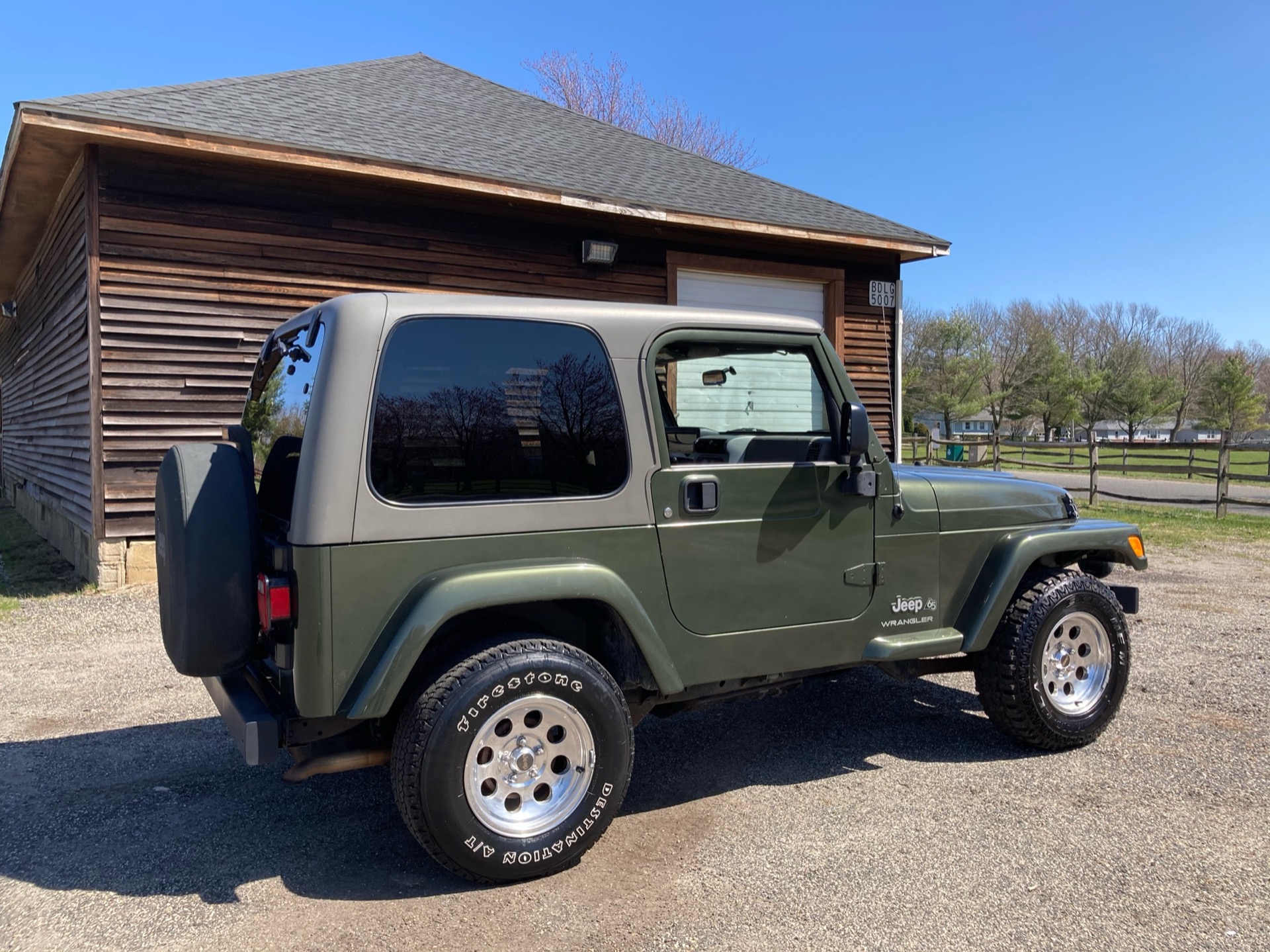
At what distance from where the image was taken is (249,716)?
273cm

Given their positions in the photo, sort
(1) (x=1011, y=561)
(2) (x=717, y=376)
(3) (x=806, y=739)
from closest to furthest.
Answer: (1) (x=1011, y=561)
(2) (x=717, y=376)
(3) (x=806, y=739)

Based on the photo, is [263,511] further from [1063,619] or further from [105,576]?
[105,576]

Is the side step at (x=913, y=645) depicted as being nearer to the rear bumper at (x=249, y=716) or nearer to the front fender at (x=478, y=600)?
the front fender at (x=478, y=600)

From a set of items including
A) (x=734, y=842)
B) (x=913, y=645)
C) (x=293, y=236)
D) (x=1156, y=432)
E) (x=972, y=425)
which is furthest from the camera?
(x=972, y=425)

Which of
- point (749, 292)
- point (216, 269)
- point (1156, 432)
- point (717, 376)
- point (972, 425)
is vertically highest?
point (749, 292)

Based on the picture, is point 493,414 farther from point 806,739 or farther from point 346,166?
point 346,166

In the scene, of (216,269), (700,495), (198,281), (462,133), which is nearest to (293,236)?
(216,269)

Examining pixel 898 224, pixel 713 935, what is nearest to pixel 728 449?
pixel 713 935

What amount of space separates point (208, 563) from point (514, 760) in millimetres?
1152

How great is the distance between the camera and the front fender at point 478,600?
2658mm

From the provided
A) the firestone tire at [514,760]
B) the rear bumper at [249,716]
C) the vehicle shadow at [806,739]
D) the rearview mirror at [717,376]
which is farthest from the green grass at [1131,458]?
the rear bumper at [249,716]

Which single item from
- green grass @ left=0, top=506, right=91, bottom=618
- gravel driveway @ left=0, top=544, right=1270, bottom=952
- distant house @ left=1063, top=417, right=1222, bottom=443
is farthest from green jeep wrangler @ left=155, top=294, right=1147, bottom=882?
distant house @ left=1063, top=417, right=1222, bottom=443

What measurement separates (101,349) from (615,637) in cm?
646

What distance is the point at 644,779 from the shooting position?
12.4 feet
